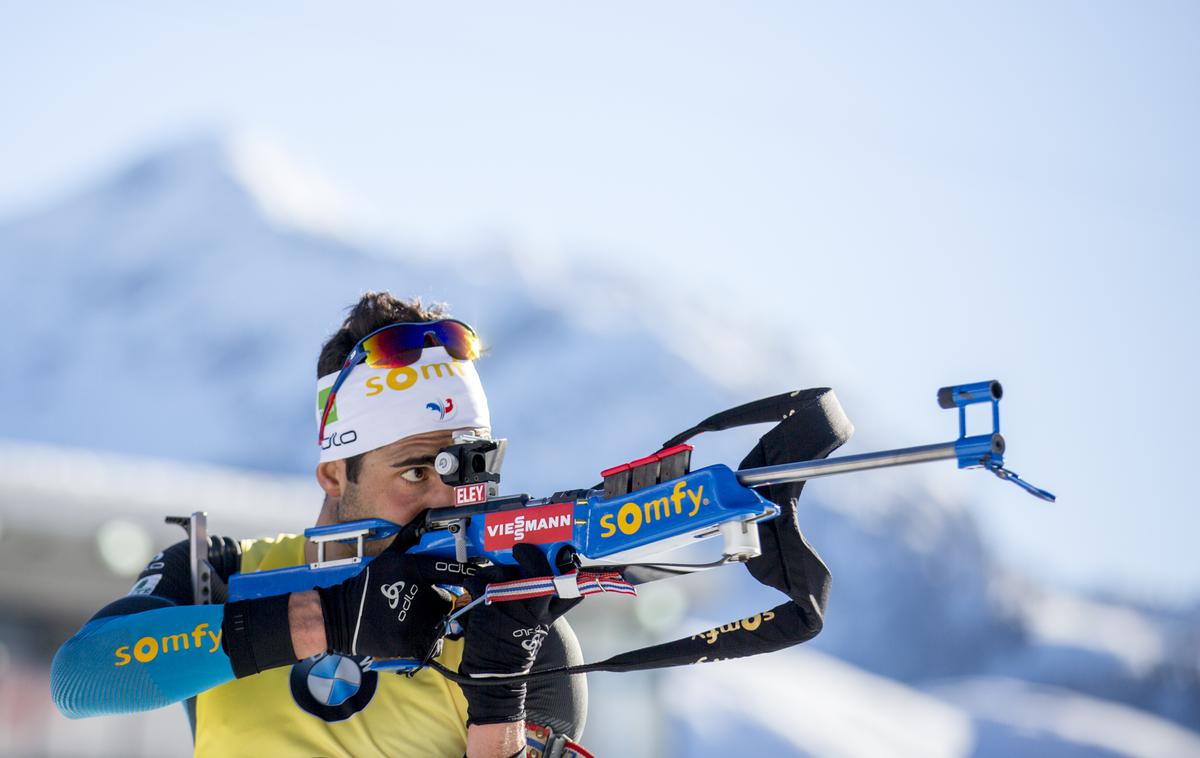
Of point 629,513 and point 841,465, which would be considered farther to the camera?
point 629,513

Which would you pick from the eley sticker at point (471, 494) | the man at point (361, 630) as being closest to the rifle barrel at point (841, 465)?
the man at point (361, 630)

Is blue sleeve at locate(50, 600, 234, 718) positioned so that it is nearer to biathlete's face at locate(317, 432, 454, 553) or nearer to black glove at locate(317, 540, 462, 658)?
black glove at locate(317, 540, 462, 658)

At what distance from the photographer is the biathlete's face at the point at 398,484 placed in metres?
3.76

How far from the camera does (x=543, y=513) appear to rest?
3270 millimetres

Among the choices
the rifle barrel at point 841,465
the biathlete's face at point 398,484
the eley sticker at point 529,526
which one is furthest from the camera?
the biathlete's face at point 398,484

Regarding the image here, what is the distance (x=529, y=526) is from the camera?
129 inches

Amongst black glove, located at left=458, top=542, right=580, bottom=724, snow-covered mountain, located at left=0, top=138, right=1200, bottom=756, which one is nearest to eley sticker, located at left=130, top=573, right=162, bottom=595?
black glove, located at left=458, top=542, right=580, bottom=724

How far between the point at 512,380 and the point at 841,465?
10056 centimetres

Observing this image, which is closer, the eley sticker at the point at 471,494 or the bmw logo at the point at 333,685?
the eley sticker at the point at 471,494

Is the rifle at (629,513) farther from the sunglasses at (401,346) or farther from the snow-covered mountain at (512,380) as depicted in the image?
the snow-covered mountain at (512,380)

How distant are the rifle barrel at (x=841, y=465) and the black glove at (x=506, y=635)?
564mm

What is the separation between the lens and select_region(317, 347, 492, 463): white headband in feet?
12.6

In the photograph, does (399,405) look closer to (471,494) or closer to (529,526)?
(471,494)

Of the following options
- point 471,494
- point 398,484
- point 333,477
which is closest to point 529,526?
point 471,494
